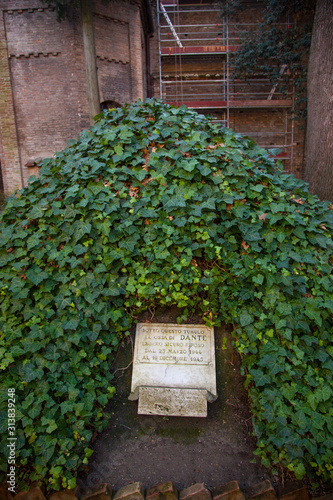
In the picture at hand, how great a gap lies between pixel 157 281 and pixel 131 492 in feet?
5.13

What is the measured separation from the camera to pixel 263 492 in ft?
7.50

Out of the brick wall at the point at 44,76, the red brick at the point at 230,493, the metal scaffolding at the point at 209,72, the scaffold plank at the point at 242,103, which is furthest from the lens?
the metal scaffolding at the point at 209,72

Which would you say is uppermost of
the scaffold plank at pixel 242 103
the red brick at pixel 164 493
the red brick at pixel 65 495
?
the scaffold plank at pixel 242 103

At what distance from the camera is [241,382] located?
2793mm

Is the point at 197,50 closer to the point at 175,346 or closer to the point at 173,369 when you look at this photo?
the point at 175,346

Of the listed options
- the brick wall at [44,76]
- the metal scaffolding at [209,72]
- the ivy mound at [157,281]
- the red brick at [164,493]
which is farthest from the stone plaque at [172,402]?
the metal scaffolding at [209,72]

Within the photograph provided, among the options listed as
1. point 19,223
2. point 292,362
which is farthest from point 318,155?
point 19,223

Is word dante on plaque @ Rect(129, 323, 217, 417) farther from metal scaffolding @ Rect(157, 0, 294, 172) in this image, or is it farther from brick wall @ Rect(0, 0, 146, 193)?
metal scaffolding @ Rect(157, 0, 294, 172)

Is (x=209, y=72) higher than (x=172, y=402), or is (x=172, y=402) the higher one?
(x=209, y=72)

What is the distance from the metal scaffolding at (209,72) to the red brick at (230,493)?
48.5ft

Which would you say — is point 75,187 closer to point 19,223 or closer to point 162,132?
point 19,223

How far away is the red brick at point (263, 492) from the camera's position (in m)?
2.28

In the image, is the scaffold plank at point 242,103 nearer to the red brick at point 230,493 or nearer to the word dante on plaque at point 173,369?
the word dante on plaque at point 173,369

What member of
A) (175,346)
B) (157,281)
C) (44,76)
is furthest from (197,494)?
(44,76)
